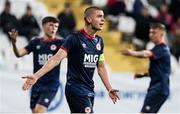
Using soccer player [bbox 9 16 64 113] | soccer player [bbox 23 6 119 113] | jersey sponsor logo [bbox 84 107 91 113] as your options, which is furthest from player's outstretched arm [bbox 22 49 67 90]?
soccer player [bbox 9 16 64 113]

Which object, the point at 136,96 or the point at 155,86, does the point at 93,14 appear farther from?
the point at 136,96

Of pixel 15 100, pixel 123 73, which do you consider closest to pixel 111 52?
pixel 123 73

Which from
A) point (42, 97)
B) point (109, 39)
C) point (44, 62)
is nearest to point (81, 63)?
point (44, 62)

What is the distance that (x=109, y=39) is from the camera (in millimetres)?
18062

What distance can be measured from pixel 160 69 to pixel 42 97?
223 centimetres

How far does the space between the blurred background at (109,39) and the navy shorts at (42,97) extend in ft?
9.45

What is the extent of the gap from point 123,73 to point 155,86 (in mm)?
3888

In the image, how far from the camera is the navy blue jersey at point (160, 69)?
36.7ft

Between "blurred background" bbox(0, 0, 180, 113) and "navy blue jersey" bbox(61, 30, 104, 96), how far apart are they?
5664 mm

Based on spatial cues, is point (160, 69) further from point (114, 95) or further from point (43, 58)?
point (114, 95)

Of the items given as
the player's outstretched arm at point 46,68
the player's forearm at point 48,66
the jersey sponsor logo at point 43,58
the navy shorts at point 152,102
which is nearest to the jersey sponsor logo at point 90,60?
the player's outstretched arm at point 46,68

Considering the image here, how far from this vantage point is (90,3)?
61.5 ft

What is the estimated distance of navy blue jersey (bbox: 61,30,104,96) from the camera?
28.2 feet

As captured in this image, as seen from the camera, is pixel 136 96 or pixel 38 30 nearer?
pixel 136 96
